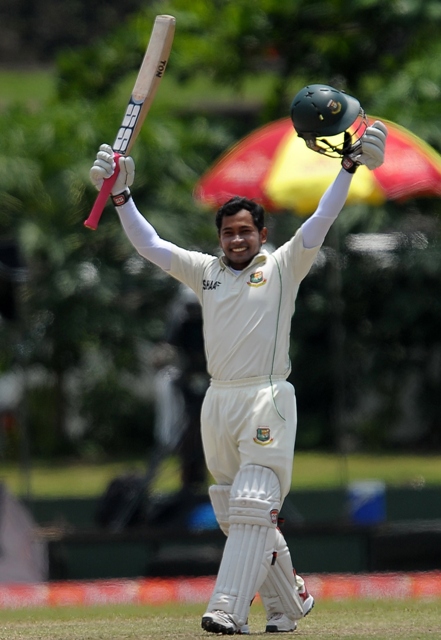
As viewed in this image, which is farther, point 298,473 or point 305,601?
point 298,473

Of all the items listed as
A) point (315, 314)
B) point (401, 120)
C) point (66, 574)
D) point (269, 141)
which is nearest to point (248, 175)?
point (269, 141)

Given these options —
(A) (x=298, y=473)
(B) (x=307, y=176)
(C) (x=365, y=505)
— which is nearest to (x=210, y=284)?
(B) (x=307, y=176)

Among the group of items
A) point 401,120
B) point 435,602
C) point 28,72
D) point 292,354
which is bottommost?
point 435,602

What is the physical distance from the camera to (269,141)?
8.19m

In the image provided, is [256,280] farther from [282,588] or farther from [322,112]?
[282,588]

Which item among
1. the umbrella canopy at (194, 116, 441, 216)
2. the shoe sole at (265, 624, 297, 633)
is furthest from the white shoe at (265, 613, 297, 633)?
the umbrella canopy at (194, 116, 441, 216)

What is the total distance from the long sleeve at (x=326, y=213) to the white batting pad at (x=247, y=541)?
81cm

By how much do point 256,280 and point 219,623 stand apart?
1.18 metres

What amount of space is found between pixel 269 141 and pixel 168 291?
22.2 ft

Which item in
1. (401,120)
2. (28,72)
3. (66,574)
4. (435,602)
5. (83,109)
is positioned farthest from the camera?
(28,72)

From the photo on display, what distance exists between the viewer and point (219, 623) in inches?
179

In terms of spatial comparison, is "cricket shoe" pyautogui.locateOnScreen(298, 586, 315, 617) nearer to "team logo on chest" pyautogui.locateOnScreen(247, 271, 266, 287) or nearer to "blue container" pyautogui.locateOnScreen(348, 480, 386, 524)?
"team logo on chest" pyautogui.locateOnScreen(247, 271, 266, 287)

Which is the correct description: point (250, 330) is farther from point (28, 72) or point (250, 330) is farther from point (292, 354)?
point (28, 72)

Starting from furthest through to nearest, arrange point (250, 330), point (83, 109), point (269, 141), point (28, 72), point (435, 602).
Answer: point (28, 72), point (83, 109), point (269, 141), point (435, 602), point (250, 330)
